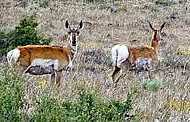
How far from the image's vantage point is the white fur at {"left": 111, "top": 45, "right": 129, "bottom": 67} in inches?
472

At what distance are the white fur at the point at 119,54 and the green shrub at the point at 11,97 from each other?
251 inches

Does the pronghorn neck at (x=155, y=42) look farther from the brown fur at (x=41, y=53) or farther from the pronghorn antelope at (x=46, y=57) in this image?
the brown fur at (x=41, y=53)

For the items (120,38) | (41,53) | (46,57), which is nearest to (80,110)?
(41,53)

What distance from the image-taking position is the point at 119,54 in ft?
39.4

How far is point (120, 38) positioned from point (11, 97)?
1544cm

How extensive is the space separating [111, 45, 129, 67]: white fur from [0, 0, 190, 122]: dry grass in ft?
1.21

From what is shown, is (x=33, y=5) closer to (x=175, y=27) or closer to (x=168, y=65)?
(x=175, y=27)

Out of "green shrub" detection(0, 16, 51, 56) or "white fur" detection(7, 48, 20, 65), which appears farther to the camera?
"green shrub" detection(0, 16, 51, 56)

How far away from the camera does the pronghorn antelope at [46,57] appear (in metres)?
10.2

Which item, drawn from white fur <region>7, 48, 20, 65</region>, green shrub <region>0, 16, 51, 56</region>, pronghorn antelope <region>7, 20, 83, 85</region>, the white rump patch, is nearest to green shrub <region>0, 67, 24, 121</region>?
pronghorn antelope <region>7, 20, 83, 85</region>

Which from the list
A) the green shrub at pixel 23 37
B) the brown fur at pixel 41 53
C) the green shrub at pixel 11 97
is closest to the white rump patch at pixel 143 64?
the brown fur at pixel 41 53

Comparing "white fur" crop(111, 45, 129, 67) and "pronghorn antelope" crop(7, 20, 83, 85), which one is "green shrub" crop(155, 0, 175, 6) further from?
"pronghorn antelope" crop(7, 20, 83, 85)

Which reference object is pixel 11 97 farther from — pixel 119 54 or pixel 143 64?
pixel 143 64

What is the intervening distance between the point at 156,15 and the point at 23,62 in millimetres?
18096
